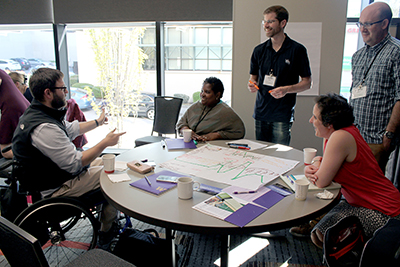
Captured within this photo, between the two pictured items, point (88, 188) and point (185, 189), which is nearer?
point (185, 189)

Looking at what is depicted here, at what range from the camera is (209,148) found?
2.24 metres

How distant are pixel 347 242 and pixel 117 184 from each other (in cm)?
122

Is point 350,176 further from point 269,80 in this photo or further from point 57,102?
point 57,102

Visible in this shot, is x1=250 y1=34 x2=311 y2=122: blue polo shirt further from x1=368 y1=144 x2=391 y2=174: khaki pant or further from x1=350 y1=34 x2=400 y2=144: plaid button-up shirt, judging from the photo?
x1=368 y1=144 x2=391 y2=174: khaki pant

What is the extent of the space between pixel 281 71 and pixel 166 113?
1.91m

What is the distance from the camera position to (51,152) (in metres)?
1.78

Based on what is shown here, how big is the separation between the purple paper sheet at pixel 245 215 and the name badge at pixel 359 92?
162cm

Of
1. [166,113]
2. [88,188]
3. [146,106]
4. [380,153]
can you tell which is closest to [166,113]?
[166,113]

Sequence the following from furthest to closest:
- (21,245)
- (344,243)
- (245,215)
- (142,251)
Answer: (142,251) < (344,243) < (245,215) < (21,245)

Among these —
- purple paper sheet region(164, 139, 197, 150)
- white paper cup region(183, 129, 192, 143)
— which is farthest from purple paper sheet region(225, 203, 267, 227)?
white paper cup region(183, 129, 192, 143)

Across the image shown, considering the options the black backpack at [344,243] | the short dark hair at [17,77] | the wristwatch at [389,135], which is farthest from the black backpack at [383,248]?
the short dark hair at [17,77]

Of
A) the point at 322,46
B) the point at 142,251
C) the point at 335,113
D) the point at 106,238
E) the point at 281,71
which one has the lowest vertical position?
the point at 106,238

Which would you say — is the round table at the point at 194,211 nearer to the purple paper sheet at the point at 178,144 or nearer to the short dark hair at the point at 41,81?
the purple paper sheet at the point at 178,144

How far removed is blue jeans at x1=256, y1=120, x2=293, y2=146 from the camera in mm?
2646
